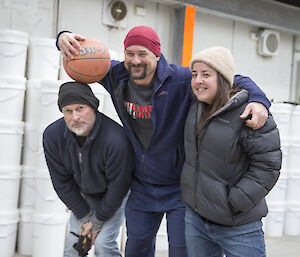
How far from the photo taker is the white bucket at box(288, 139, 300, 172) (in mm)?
5270

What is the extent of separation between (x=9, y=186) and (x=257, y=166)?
2.77 m

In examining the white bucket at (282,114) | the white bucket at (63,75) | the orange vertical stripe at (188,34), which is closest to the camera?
the white bucket at (63,75)

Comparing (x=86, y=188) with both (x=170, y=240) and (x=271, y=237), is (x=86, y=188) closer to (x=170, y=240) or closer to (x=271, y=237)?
(x=170, y=240)

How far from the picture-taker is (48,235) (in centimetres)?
382

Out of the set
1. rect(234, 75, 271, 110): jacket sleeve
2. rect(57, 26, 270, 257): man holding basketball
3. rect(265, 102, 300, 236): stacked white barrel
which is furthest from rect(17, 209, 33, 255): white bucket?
rect(265, 102, 300, 236): stacked white barrel

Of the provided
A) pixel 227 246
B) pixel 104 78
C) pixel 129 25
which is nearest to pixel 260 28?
pixel 129 25

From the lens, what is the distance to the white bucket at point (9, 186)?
3.87 m

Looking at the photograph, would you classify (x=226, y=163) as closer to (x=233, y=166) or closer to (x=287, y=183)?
(x=233, y=166)

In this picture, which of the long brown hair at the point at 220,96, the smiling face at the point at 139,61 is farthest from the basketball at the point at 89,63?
the long brown hair at the point at 220,96

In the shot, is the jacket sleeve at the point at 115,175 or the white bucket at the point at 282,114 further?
the white bucket at the point at 282,114

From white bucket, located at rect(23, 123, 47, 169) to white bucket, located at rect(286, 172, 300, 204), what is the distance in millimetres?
3448

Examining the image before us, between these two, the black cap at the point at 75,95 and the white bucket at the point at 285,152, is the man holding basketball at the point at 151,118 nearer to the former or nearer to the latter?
the black cap at the point at 75,95

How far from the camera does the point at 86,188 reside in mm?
2701

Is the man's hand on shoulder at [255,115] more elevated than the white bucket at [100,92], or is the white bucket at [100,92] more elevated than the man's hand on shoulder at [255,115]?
the white bucket at [100,92]
